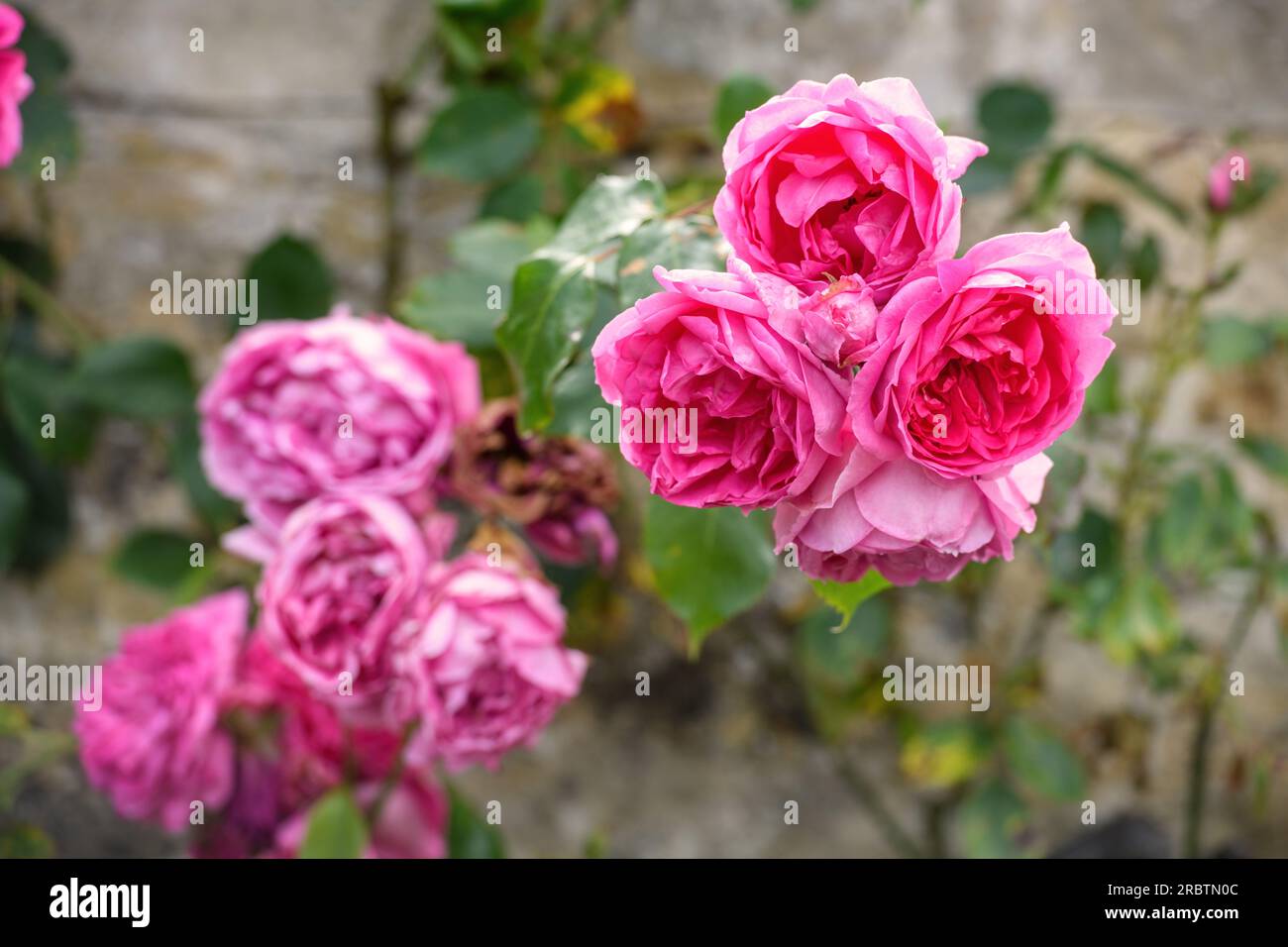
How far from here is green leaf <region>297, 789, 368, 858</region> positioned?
707 mm

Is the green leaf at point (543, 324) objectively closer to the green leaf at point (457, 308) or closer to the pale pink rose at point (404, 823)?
the green leaf at point (457, 308)

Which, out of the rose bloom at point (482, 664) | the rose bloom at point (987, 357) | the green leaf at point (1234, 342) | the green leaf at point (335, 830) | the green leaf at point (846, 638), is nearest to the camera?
the rose bloom at point (987, 357)

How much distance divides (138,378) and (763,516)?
56 centimetres

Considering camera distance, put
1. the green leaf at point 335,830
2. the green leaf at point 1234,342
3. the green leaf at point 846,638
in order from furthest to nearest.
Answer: the green leaf at point 846,638 → the green leaf at point 1234,342 → the green leaf at point 335,830

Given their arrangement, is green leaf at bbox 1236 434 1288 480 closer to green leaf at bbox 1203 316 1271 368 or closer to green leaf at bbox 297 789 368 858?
green leaf at bbox 1203 316 1271 368

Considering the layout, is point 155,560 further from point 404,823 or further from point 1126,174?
point 1126,174

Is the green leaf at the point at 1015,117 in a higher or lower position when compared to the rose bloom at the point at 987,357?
higher

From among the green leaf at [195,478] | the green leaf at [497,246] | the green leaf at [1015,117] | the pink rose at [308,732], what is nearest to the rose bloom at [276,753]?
the pink rose at [308,732]

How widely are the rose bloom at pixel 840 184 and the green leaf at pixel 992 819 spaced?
721mm

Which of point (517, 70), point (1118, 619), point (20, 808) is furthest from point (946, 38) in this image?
point (20, 808)

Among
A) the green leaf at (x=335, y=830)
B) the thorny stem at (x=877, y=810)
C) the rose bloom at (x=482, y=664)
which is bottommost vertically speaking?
the thorny stem at (x=877, y=810)

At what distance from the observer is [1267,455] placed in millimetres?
885

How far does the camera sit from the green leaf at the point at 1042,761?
0.93m

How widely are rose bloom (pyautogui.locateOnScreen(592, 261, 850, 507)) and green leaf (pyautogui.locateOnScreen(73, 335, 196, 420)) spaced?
0.61 meters
